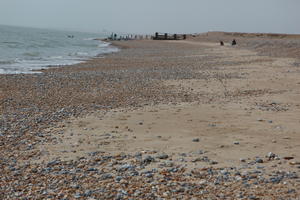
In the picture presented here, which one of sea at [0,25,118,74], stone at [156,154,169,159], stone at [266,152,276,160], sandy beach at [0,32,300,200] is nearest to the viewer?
sandy beach at [0,32,300,200]

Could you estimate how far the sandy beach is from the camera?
4.91 m

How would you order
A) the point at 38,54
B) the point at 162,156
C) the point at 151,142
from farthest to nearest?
the point at 38,54 < the point at 151,142 < the point at 162,156

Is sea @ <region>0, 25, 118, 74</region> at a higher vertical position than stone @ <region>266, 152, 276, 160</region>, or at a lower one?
higher

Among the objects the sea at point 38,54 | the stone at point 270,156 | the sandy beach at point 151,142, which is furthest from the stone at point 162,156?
the sea at point 38,54

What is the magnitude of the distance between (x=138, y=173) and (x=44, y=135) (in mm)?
3108

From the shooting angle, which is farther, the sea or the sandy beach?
the sea

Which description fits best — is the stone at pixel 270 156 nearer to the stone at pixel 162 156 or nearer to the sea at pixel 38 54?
the stone at pixel 162 156

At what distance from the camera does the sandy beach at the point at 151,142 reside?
16.1 feet

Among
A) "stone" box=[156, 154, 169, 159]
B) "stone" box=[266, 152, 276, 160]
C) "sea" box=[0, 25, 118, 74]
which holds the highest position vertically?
"sea" box=[0, 25, 118, 74]

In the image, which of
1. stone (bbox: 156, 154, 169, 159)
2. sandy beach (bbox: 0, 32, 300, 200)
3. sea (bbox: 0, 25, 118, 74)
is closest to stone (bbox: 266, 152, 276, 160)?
sandy beach (bbox: 0, 32, 300, 200)

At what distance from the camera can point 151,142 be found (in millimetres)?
7059

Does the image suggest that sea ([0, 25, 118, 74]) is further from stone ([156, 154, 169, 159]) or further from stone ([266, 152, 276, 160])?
stone ([266, 152, 276, 160])

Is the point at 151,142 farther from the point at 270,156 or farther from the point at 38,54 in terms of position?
the point at 38,54

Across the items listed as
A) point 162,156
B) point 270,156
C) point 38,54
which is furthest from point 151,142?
point 38,54
